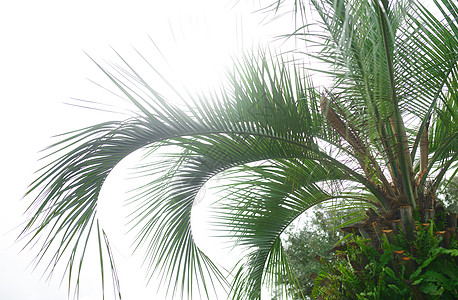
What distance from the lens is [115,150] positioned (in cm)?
230

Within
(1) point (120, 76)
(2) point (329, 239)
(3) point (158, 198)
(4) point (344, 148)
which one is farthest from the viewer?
(2) point (329, 239)

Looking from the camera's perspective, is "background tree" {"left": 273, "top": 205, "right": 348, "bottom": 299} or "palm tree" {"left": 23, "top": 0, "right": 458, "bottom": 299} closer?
"palm tree" {"left": 23, "top": 0, "right": 458, "bottom": 299}

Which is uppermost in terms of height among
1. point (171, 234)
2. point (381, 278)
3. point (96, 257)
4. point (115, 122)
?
point (115, 122)

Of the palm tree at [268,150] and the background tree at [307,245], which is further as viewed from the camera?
the background tree at [307,245]

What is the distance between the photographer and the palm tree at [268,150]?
7.23 feet

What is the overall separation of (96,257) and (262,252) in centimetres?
171

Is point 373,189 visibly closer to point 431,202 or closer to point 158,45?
point 431,202

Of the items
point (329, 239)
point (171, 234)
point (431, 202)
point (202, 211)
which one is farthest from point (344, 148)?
point (329, 239)

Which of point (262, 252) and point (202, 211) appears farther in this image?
point (262, 252)

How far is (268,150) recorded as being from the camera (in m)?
2.86

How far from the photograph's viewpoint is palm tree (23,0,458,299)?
2.20 m

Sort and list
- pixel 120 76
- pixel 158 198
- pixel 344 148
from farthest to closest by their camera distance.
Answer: pixel 158 198, pixel 344 148, pixel 120 76

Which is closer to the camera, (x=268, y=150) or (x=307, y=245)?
(x=268, y=150)

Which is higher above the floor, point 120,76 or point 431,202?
point 120,76
